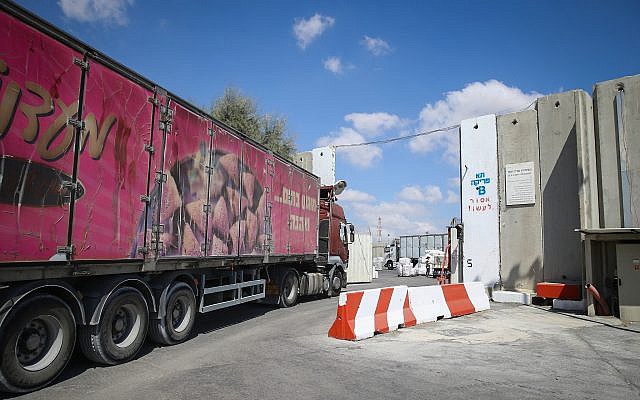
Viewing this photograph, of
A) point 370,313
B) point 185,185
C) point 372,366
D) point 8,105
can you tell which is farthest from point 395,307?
point 8,105

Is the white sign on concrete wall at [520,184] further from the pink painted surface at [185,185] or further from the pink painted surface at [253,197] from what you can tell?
the pink painted surface at [185,185]

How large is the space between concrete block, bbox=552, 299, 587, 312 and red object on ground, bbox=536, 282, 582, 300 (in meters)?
0.13

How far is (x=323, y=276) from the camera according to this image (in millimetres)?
15625

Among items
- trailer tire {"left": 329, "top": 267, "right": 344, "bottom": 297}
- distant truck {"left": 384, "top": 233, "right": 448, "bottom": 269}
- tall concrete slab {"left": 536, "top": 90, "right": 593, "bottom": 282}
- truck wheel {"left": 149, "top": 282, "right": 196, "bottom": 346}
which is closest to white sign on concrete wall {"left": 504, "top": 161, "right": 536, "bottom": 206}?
tall concrete slab {"left": 536, "top": 90, "right": 593, "bottom": 282}

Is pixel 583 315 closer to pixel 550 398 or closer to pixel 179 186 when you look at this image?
pixel 550 398

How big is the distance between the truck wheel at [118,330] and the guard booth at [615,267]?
37.3 feet

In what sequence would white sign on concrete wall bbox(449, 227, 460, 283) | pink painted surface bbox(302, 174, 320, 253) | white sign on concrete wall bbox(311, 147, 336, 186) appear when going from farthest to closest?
white sign on concrete wall bbox(311, 147, 336, 186) < white sign on concrete wall bbox(449, 227, 460, 283) < pink painted surface bbox(302, 174, 320, 253)

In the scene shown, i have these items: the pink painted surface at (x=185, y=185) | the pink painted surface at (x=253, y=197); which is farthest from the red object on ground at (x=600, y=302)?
the pink painted surface at (x=185, y=185)

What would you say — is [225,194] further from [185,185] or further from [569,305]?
[569,305]

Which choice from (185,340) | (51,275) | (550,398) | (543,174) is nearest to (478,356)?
(550,398)

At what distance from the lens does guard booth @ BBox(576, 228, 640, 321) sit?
12.0 meters

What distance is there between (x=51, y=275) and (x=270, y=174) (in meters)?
6.81

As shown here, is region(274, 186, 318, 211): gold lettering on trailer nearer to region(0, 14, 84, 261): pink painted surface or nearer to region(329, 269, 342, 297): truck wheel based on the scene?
region(329, 269, 342, 297): truck wheel

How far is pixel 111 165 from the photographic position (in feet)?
20.5
